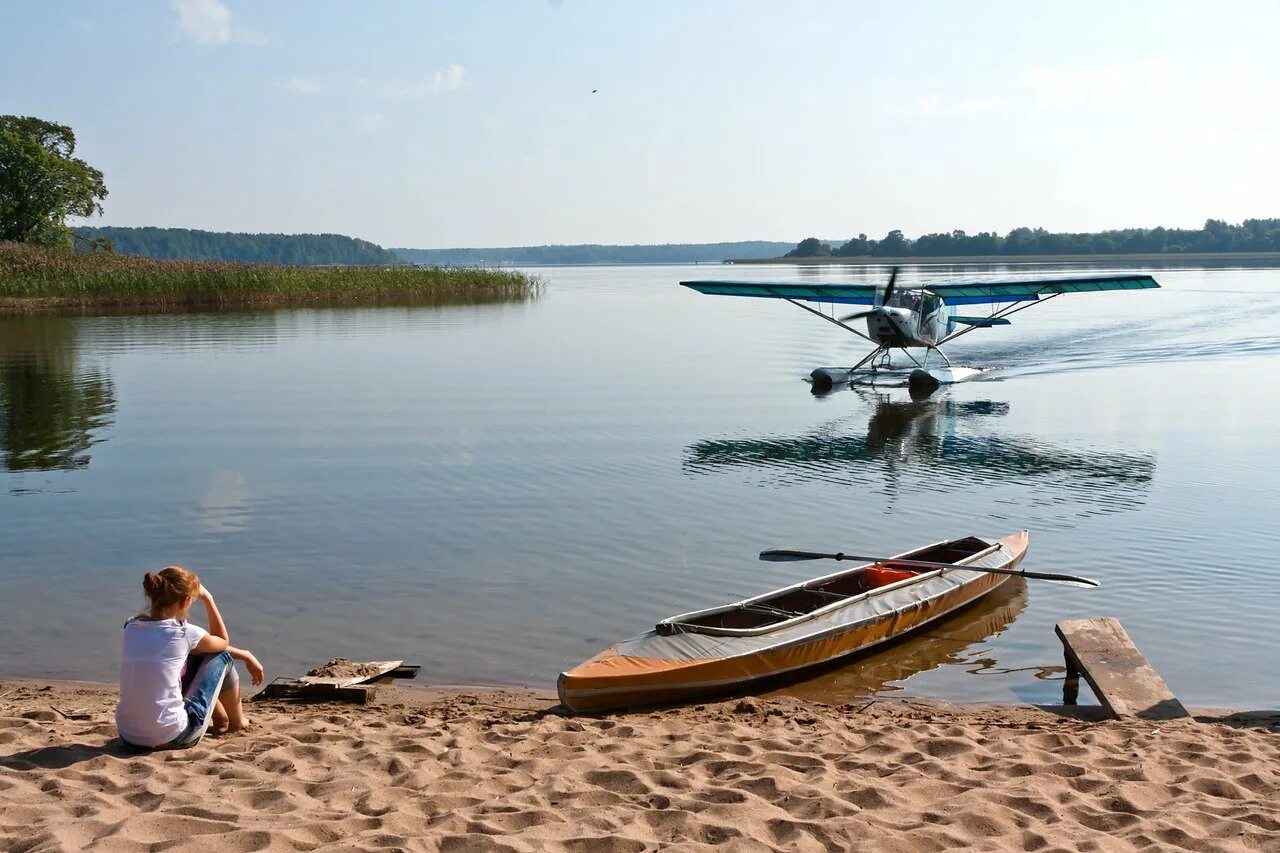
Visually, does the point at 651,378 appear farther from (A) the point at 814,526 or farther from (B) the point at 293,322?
(B) the point at 293,322

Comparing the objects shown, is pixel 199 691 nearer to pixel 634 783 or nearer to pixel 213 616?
pixel 213 616

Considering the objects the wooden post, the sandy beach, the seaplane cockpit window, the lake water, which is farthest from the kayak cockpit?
the seaplane cockpit window

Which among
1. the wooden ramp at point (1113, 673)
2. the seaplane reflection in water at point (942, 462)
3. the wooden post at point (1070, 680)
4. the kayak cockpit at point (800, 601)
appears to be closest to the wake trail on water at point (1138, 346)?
the seaplane reflection in water at point (942, 462)

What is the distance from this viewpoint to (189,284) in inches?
1927

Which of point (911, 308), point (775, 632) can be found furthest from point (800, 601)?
point (911, 308)

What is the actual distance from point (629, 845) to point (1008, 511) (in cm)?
984

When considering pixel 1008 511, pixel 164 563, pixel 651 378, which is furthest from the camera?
pixel 651 378

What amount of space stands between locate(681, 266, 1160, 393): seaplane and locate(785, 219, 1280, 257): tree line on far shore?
133 meters

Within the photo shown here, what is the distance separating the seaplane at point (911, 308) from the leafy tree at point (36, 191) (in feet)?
157

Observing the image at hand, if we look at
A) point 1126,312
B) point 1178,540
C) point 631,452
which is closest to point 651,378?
point 631,452

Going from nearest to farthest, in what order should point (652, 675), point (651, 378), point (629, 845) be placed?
point (629, 845) → point (652, 675) → point (651, 378)

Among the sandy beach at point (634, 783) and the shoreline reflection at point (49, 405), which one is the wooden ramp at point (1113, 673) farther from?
the shoreline reflection at point (49, 405)

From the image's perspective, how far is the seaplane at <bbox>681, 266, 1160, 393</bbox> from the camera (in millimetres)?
26844

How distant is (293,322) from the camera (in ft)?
143
